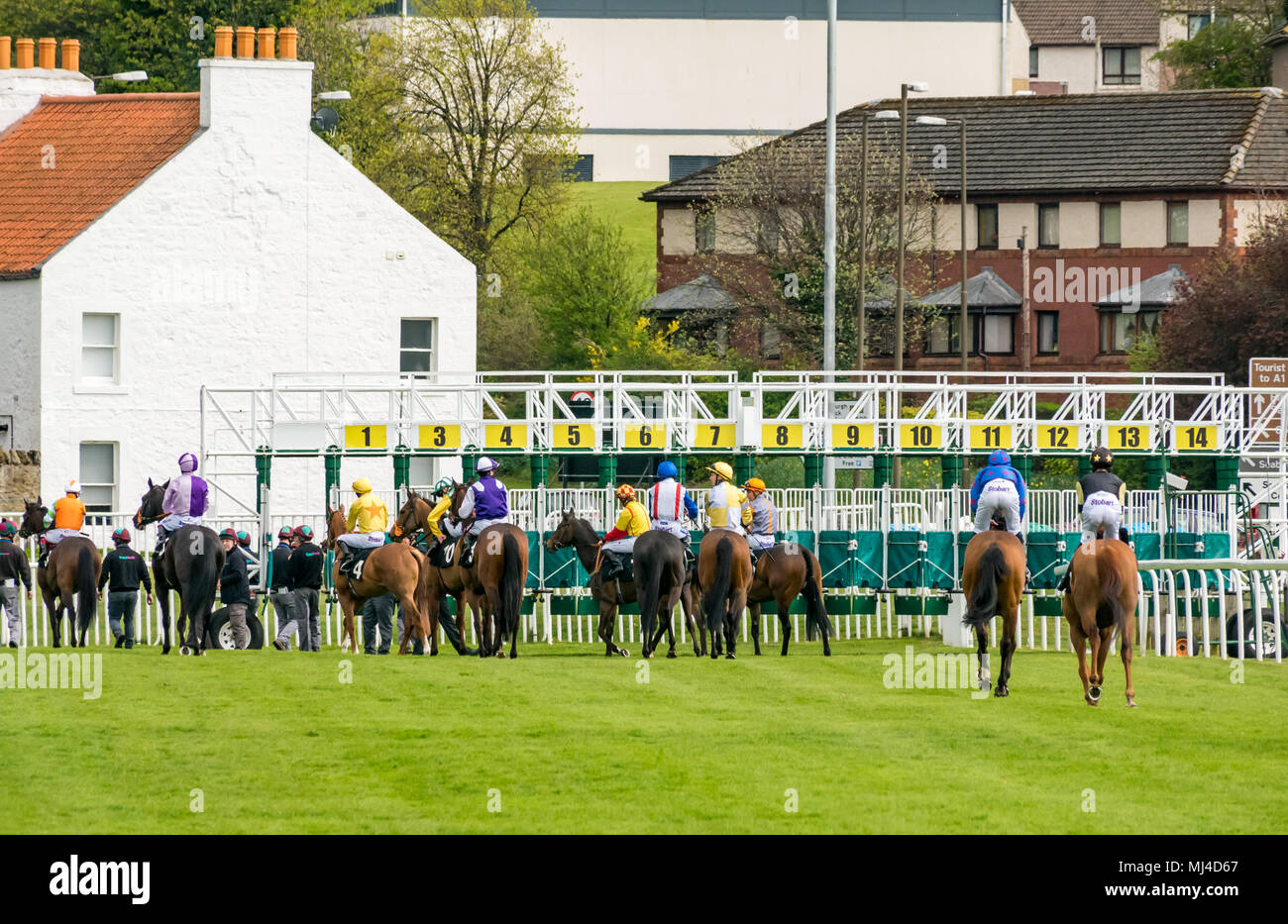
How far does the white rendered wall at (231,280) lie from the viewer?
40312 millimetres

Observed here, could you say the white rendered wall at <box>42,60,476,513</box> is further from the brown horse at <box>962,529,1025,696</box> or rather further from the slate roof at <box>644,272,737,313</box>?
the brown horse at <box>962,529,1025,696</box>

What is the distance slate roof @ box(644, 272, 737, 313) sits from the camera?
6200 centimetres

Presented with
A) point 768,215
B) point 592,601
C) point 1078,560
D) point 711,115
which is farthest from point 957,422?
point 711,115

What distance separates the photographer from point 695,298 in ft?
206

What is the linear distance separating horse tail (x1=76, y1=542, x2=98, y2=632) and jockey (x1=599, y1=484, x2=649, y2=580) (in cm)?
538

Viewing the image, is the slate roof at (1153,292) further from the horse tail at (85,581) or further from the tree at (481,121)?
the horse tail at (85,581)

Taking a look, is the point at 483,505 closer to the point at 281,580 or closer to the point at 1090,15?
the point at 281,580

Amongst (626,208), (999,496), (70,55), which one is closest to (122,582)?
(999,496)

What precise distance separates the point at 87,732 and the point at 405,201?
49.1m

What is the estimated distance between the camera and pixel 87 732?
16.3 meters

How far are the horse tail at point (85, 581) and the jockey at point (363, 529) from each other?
8.67 feet

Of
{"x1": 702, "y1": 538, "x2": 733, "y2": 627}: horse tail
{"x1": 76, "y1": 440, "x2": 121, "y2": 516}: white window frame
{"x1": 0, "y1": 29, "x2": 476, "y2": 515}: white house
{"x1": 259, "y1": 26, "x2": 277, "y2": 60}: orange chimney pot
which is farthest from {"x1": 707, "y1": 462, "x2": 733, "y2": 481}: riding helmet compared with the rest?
{"x1": 259, "y1": 26, "x2": 277, "y2": 60}: orange chimney pot

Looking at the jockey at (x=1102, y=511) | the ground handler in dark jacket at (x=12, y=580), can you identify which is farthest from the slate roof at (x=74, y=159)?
the jockey at (x=1102, y=511)

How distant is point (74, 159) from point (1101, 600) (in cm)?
2949
